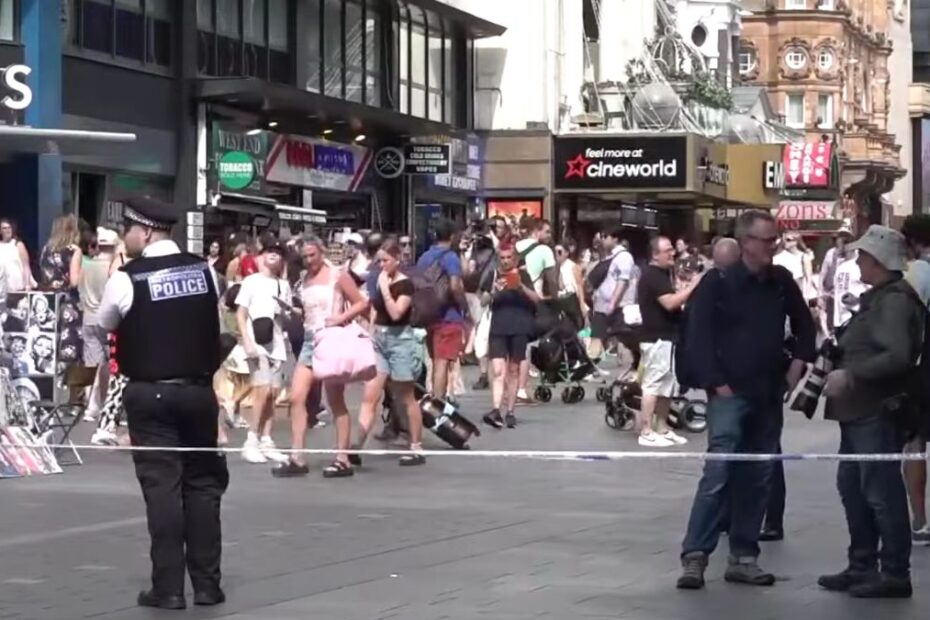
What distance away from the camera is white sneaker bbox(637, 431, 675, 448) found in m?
17.7

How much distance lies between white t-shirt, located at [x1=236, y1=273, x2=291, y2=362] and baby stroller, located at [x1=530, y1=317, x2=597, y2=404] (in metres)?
5.71

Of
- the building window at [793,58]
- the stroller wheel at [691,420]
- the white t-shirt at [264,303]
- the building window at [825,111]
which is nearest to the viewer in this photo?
the white t-shirt at [264,303]

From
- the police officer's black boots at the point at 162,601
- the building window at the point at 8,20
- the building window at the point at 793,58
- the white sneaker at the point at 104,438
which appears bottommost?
the police officer's black boots at the point at 162,601

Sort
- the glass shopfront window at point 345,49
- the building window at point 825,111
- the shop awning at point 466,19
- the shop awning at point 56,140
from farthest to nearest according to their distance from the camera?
the building window at point 825,111 < the shop awning at point 466,19 < the glass shopfront window at point 345,49 < the shop awning at point 56,140

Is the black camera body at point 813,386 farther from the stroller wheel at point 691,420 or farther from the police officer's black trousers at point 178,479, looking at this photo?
the stroller wheel at point 691,420

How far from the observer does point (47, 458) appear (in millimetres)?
15078

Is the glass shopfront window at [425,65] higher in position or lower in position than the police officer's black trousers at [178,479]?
higher

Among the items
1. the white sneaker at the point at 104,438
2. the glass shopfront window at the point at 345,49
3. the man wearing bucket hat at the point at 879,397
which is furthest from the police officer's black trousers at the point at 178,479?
the glass shopfront window at the point at 345,49

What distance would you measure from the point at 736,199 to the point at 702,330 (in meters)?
39.9

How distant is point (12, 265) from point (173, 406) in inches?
435

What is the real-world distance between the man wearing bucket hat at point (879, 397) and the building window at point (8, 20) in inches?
702

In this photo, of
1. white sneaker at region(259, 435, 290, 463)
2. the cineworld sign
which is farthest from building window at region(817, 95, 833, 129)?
white sneaker at region(259, 435, 290, 463)

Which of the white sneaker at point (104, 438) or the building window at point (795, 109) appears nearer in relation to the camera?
the white sneaker at point (104, 438)

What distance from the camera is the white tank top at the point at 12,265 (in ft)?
65.6
